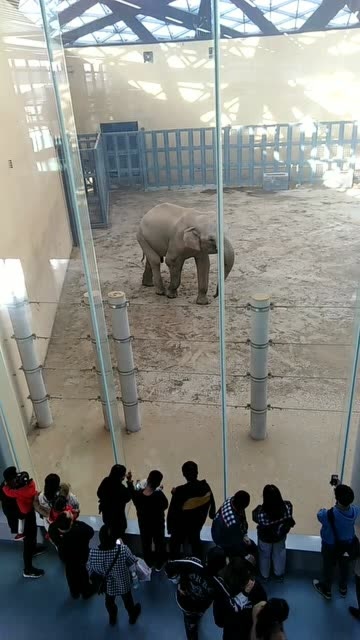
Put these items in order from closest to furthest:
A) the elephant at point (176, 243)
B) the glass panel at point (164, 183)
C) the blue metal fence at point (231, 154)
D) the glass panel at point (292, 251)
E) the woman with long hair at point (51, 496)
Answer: the woman with long hair at point (51, 496) → the glass panel at point (292, 251) → the glass panel at point (164, 183) → the blue metal fence at point (231, 154) → the elephant at point (176, 243)

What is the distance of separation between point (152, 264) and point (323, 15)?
2.15m

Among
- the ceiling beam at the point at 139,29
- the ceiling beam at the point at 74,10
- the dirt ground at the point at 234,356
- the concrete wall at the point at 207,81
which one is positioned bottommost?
the dirt ground at the point at 234,356

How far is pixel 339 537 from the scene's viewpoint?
1.67m

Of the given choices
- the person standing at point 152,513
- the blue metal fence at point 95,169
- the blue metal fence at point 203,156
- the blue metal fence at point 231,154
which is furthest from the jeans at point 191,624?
the blue metal fence at point 95,169

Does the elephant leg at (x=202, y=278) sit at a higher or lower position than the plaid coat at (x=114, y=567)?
lower

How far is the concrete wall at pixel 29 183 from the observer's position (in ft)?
8.89

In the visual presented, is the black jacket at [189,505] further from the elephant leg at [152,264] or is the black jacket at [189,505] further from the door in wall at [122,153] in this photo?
the elephant leg at [152,264]

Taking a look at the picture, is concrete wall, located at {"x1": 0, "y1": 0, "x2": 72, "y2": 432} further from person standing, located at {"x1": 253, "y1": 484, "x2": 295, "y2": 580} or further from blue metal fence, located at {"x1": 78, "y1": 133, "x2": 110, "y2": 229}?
person standing, located at {"x1": 253, "y1": 484, "x2": 295, "y2": 580}

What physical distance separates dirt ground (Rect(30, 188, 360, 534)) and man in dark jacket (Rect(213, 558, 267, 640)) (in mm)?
1037

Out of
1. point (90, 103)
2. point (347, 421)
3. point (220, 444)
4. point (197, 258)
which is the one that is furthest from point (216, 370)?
point (90, 103)

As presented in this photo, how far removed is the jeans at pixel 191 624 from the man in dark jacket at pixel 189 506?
226 mm

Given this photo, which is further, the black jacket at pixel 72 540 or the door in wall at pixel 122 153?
the door in wall at pixel 122 153

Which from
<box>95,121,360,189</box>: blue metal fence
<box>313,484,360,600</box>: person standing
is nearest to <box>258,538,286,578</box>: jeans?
<box>313,484,360,600</box>: person standing

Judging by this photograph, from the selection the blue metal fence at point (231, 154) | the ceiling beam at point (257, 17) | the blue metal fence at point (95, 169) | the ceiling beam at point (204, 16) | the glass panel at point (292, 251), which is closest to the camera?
the ceiling beam at point (204, 16)
